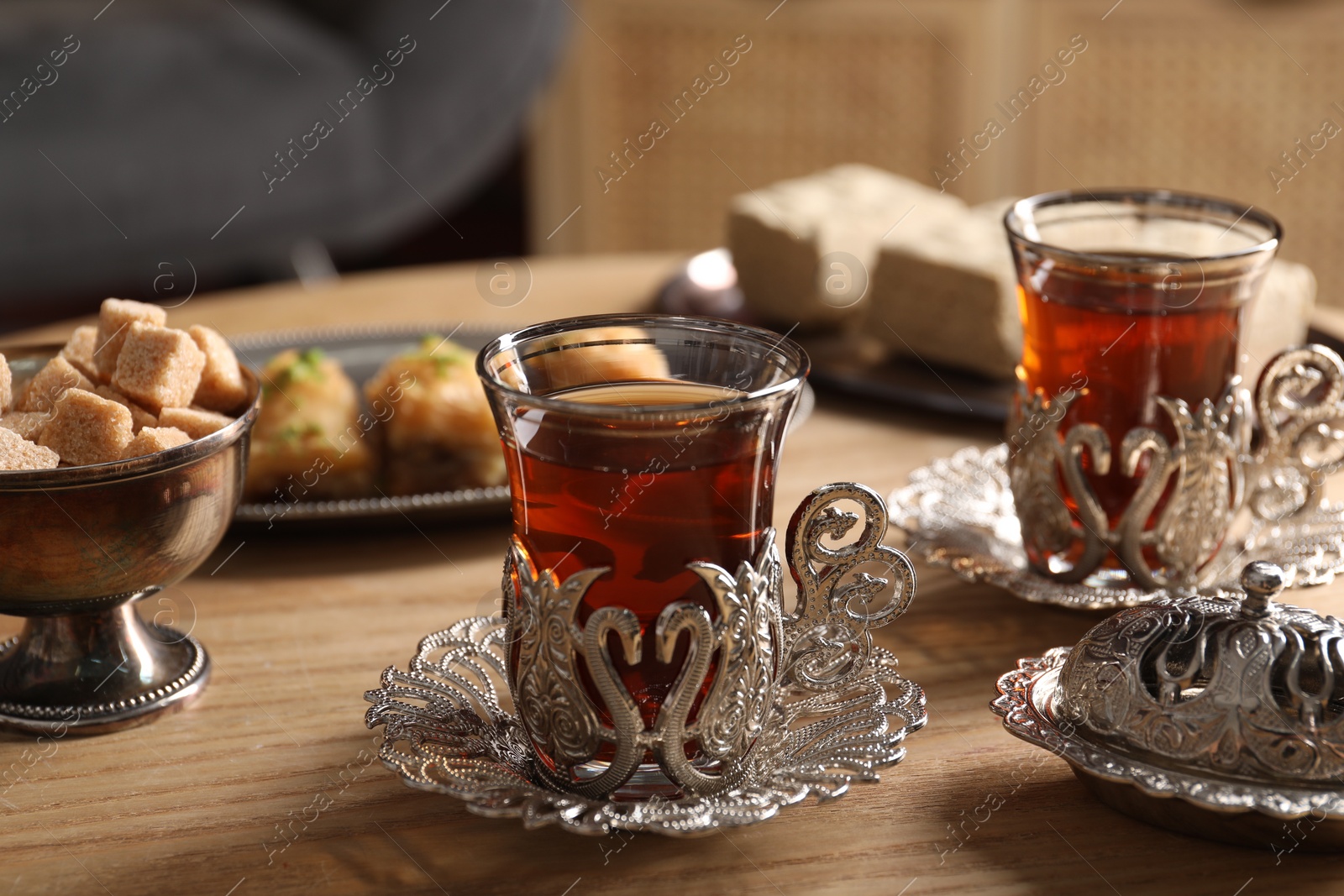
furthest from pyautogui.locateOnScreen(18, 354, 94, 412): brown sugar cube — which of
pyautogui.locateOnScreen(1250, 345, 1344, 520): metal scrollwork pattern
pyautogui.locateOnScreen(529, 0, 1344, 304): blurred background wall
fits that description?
pyautogui.locateOnScreen(529, 0, 1344, 304): blurred background wall

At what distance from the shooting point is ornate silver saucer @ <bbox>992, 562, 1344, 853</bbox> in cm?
61

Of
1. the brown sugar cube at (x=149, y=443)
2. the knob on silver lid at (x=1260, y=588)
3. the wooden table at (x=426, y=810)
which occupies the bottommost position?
the wooden table at (x=426, y=810)

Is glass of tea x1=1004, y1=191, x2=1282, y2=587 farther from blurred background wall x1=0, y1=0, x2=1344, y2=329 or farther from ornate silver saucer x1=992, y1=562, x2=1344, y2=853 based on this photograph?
blurred background wall x1=0, y1=0, x2=1344, y2=329

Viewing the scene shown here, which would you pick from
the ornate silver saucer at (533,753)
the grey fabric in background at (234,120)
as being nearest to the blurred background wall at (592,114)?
→ the grey fabric in background at (234,120)

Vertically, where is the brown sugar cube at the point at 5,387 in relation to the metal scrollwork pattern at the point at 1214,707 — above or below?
above

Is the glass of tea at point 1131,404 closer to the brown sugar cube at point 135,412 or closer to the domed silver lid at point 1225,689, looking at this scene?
the domed silver lid at point 1225,689

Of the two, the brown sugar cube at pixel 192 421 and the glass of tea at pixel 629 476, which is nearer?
the glass of tea at pixel 629 476

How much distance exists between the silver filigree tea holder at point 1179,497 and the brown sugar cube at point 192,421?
47 cm

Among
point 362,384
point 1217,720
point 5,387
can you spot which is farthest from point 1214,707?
point 362,384

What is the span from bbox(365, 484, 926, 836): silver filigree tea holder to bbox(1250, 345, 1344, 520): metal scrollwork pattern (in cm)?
36

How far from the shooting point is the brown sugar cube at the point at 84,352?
82cm

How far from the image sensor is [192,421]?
0.78 m

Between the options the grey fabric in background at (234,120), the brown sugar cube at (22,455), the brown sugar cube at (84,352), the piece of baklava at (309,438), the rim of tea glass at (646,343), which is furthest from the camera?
the grey fabric in background at (234,120)

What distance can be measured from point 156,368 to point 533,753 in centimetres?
31
